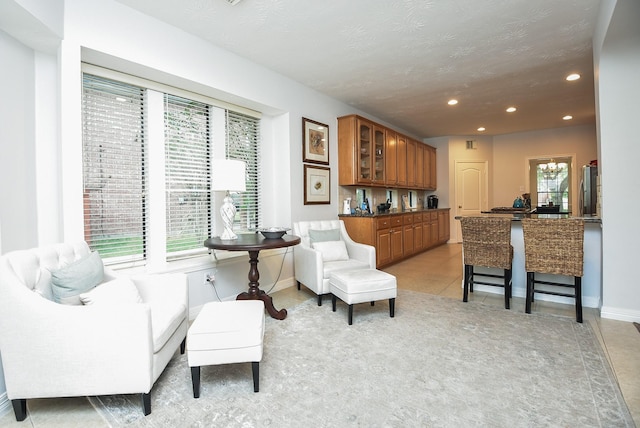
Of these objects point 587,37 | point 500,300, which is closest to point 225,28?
point 587,37

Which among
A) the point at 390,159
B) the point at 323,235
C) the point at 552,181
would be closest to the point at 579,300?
the point at 323,235

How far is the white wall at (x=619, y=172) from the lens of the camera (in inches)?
108

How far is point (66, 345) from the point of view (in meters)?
1.55

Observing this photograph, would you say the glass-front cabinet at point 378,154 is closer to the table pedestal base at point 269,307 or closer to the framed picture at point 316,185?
the framed picture at point 316,185

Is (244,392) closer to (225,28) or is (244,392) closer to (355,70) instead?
(225,28)

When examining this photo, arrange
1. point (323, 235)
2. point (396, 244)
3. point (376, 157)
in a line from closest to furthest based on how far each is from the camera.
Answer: point (323, 235)
point (376, 157)
point (396, 244)

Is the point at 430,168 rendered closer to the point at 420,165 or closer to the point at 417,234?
the point at 420,165

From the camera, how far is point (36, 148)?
222 cm

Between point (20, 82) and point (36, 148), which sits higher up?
point (20, 82)

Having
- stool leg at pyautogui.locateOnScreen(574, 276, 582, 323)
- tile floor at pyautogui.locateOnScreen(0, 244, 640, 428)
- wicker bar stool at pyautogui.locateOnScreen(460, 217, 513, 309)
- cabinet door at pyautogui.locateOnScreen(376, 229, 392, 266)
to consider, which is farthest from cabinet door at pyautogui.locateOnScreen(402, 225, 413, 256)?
stool leg at pyautogui.locateOnScreen(574, 276, 582, 323)

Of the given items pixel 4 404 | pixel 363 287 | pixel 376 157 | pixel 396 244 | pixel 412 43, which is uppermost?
pixel 412 43

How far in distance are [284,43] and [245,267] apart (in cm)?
236

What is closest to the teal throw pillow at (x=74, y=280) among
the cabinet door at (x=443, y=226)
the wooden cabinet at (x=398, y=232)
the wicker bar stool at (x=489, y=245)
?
the wicker bar stool at (x=489, y=245)

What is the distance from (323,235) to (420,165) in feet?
12.9
